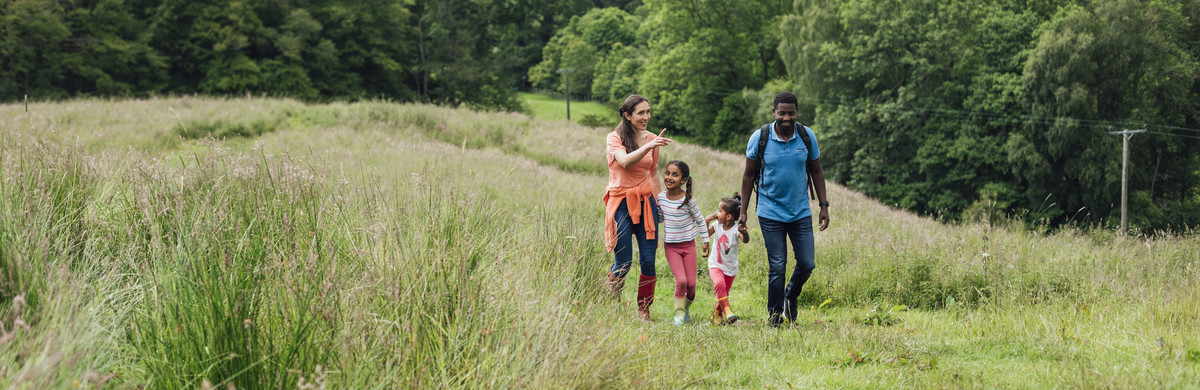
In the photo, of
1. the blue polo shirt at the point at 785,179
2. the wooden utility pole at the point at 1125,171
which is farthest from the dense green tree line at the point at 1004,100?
the blue polo shirt at the point at 785,179

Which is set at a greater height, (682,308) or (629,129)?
(629,129)

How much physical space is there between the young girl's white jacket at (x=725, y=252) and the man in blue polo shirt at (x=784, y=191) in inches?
24.3

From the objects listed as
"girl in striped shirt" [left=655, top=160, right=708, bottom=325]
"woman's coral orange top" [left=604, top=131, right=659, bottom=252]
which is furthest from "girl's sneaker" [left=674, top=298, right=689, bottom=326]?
"woman's coral orange top" [left=604, top=131, right=659, bottom=252]

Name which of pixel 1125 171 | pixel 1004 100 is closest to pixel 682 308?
pixel 1125 171

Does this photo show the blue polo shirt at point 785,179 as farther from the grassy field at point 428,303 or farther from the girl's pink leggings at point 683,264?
the grassy field at point 428,303

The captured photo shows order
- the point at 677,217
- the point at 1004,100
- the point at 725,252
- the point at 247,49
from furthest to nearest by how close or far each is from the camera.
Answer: the point at 247,49
the point at 1004,100
the point at 725,252
the point at 677,217

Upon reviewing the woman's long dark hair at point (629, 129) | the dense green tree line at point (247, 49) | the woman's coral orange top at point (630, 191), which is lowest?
the woman's coral orange top at point (630, 191)

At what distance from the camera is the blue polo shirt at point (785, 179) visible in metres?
5.94

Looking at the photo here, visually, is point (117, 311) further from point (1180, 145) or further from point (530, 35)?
point (530, 35)

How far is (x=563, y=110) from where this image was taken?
74.8 meters

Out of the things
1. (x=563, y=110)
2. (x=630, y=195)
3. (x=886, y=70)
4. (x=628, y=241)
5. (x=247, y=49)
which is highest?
(x=247, y=49)

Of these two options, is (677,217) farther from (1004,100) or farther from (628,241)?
(1004,100)

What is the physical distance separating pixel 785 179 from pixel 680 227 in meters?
0.95

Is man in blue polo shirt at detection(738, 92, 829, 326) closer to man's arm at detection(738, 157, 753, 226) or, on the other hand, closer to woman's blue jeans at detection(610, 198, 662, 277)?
man's arm at detection(738, 157, 753, 226)
